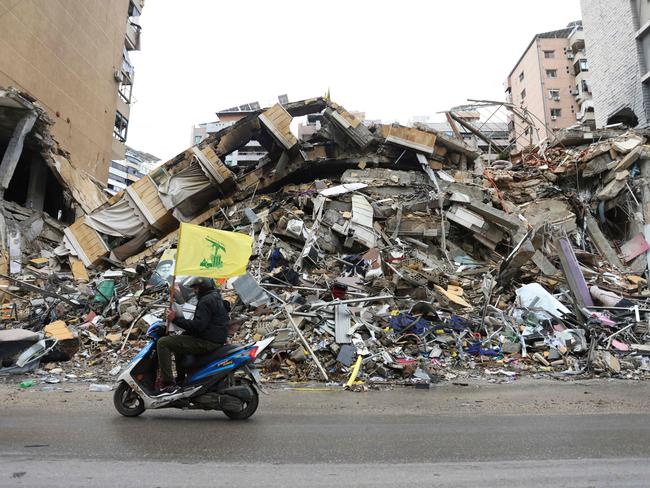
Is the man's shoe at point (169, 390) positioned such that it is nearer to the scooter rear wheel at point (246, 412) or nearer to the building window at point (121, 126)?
the scooter rear wheel at point (246, 412)

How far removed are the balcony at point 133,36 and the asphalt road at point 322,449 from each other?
36699mm

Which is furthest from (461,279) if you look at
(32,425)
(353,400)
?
(32,425)

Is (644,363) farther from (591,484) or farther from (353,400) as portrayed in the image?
(591,484)

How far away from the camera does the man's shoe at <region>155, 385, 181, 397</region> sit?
15.0 ft

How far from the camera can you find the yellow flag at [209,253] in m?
4.70

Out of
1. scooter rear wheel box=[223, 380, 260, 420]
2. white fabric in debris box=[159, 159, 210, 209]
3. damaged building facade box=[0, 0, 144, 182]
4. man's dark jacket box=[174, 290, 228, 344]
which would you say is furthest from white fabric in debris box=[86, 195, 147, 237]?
scooter rear wheel box=[223, 380, 260, 420]

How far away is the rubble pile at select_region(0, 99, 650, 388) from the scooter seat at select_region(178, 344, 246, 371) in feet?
1.26

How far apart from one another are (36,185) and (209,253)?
20814mm

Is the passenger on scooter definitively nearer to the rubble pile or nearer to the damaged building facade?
the rubble pile

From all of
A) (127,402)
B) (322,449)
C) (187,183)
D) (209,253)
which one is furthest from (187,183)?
(322,449)

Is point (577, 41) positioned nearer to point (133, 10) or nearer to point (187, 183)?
→ point (133, 10)

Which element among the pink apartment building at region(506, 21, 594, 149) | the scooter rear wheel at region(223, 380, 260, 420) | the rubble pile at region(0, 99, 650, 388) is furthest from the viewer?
the pink apartment building at region(506, 21, 594, 149)

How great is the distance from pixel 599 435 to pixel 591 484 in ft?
5.08

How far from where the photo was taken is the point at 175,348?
4559 mm
